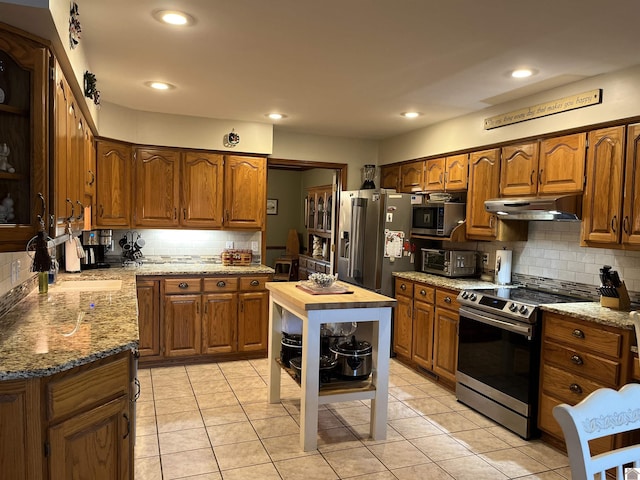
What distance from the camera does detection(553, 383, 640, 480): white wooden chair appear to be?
41.2 inches

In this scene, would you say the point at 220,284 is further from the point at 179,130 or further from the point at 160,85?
the point at 160,85

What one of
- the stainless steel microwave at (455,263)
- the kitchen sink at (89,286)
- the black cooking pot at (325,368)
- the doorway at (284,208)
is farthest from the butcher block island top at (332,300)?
the doorway at (284,208)

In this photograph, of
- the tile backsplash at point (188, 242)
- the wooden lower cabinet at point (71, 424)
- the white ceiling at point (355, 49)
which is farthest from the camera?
the tile backsplash at point (188, 242)

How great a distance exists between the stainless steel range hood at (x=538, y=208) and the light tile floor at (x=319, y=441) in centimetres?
158

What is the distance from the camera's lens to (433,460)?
9.34ft

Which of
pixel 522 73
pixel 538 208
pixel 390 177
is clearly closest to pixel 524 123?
pixel 522 73

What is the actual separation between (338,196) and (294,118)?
143 cm

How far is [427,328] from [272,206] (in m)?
5.02

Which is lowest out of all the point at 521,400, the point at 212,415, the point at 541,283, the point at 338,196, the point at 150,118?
the point at 212,415

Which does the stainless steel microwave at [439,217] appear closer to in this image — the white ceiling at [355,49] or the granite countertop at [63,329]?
the white ceiling at [355,49]

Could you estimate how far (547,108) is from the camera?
3.41 metres

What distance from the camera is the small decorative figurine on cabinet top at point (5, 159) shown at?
1.89 m

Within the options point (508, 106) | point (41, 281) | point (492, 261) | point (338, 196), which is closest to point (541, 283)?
point (492, 261)

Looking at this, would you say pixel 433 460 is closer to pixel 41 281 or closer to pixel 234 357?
pixel 234 357
